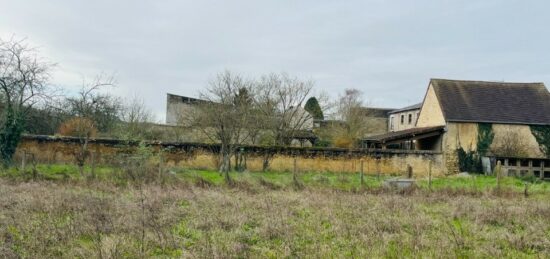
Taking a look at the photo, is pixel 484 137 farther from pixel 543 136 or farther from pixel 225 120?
pixel 225 120

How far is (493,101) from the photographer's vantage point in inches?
1167

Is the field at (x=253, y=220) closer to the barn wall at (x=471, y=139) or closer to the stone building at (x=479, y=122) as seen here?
the barn wall at (x=471, y=139)

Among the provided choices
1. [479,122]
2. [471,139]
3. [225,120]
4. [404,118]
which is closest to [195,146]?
[225,120]

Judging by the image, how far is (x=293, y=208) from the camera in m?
10.4

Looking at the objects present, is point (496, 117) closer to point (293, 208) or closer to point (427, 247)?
point (293, 208)

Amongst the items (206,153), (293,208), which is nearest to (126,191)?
(293,208)

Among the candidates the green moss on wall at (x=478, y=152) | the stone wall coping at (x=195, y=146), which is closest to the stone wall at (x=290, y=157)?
the stone wall coping at (x=195, y=146)

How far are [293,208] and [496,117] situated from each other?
2271 centimetres

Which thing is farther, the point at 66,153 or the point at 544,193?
the point at 66,153

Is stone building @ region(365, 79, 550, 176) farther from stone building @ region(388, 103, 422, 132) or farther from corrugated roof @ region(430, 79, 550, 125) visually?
stone building @ region(388, 103, 422, 132)

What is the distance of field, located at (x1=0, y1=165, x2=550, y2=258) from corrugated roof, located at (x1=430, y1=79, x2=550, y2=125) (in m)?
15.1

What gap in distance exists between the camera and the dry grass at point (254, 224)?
6402 mm

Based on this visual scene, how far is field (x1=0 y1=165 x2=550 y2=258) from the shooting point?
645cm

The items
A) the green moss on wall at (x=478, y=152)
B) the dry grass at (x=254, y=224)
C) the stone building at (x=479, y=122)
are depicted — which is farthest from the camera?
the stone building at (x=479, y=122)
